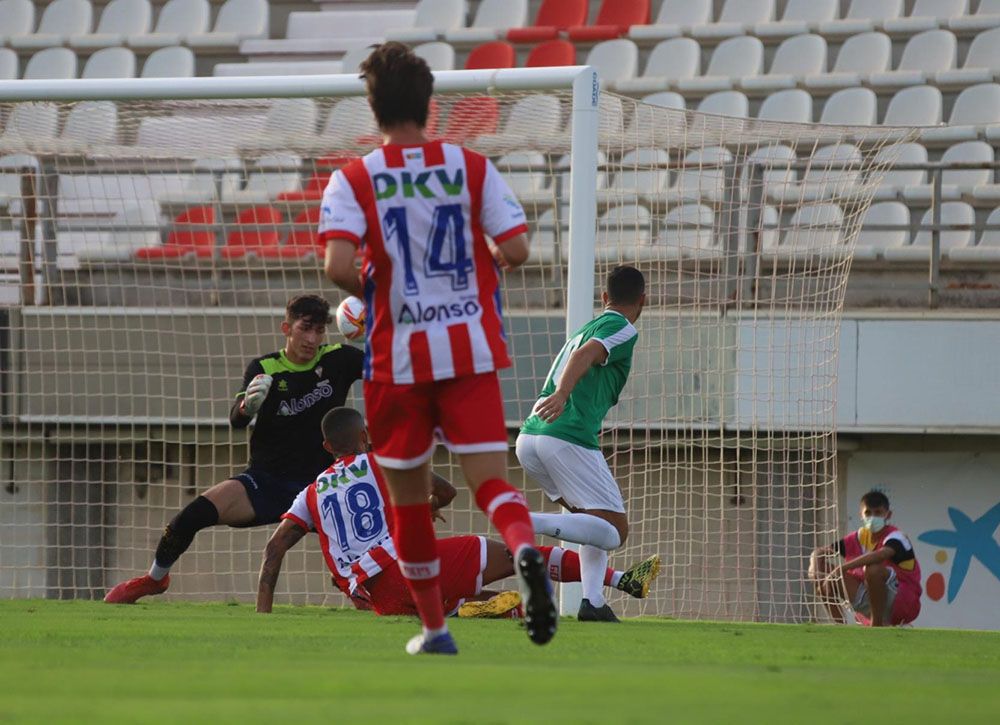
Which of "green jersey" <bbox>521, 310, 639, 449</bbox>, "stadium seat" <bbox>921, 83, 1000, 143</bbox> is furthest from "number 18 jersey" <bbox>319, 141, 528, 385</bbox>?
"stadium seat" <bbox>921, 83, 1000, 143</bbox>

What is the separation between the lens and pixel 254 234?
10.7m

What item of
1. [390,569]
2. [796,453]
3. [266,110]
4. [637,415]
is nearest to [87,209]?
[266,110]

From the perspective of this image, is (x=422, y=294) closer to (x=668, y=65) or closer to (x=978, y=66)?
(x=978, y=66)

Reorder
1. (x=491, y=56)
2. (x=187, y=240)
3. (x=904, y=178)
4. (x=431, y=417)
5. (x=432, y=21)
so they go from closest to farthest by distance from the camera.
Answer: (x=431, y=417) < (x=187, y=240) < (x=904, y=178) < (x=491, y=56) < (x=432, y=21)

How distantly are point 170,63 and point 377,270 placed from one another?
1139 cm

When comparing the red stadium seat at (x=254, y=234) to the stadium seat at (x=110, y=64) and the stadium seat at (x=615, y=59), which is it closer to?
the stadium seat at (x=615, y=59)

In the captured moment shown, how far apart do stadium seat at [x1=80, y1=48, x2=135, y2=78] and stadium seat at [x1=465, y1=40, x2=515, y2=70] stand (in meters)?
3.37

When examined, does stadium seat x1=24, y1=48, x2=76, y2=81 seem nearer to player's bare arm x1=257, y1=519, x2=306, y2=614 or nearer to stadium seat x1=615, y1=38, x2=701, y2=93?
stadium seat x1=615, y1=38, x2=701, y2=93

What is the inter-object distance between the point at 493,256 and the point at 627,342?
202cm

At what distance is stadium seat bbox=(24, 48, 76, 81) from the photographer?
47.9ft

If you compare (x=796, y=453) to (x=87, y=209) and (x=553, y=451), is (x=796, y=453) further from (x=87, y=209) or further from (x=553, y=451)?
(x=87, y=209)

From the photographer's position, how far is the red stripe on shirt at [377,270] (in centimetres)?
375

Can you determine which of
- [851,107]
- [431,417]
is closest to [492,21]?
[851,107]

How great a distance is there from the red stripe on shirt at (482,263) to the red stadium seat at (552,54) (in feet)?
32.7
